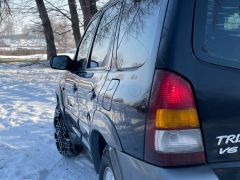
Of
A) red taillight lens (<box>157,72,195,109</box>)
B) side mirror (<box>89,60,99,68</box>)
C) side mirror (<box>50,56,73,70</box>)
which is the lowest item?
side mirror (<box>50,56,73,70</box>)

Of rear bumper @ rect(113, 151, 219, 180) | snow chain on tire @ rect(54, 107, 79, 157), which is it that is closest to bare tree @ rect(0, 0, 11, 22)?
snow chain on tire @ rect(54, 107, 79, 157)

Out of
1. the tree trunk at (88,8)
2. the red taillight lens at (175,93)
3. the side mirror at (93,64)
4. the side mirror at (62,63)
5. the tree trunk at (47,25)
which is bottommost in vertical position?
the tree trunk at (47,25)

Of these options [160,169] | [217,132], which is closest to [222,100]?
[217,132]

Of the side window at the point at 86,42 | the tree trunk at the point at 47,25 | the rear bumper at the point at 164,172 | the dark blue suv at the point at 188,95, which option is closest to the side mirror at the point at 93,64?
the side window at the point at 86,42

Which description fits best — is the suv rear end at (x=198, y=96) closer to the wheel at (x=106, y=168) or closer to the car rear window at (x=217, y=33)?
the car rear window at (x=217, y=33)

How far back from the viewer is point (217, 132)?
2354 mm

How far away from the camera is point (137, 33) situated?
2842 mm

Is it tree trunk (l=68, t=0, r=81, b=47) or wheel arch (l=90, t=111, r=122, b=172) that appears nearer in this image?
wheel arch (l=90, t=111, r=122, b=172)

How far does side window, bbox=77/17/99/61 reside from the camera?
4.33 meters

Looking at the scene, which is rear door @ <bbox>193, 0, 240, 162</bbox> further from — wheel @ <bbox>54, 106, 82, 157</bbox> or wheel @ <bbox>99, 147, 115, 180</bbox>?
wheel @ <bbox>54, 106, 82, 157</bbox>

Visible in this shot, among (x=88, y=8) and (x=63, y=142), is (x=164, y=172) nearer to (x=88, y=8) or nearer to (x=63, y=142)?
(x=63, y=142)

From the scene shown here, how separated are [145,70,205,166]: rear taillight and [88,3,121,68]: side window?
3.82ft

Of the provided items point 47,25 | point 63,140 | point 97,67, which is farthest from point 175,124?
point 47,25

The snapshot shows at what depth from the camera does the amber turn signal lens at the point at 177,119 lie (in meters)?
2.34
